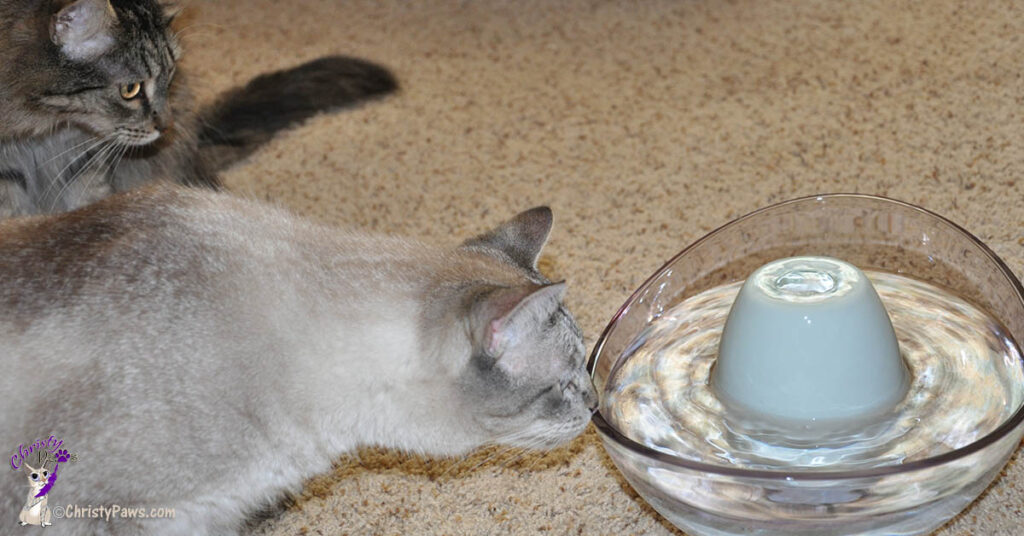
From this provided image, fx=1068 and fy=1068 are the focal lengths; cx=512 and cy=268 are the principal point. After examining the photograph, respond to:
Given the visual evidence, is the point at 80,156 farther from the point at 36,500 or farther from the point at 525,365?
the point at 525,365

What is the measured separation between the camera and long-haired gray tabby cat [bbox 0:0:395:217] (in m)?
1.75

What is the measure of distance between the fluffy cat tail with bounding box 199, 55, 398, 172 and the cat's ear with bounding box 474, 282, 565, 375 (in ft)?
4.08

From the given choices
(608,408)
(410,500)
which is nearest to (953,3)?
(608,408)

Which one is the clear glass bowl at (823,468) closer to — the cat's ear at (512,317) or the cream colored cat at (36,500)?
the cat's ear at (512,317)

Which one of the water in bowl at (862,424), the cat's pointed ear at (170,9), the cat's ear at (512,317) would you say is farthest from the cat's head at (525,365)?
the cat's pointed ear at (170,9)

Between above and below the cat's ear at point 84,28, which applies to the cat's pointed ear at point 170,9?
below

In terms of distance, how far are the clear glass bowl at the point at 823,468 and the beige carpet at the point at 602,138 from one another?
0.20 m

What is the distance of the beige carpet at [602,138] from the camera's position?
1595 mm

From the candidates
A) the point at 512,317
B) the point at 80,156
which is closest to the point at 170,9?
the point at 80,156

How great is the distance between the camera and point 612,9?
9.63ft

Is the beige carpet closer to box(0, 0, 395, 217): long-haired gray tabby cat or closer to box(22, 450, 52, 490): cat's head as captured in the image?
box(0, 0, 395, 217): long-haired gray tabby cat

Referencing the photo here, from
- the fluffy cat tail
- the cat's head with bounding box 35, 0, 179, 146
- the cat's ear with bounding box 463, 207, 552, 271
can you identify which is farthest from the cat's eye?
the cat's ear with bounding box 463, 207, 552, 271

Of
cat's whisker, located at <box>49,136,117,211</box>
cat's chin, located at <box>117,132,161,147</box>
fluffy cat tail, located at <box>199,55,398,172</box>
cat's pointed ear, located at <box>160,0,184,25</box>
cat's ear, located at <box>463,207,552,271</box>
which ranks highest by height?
cat's pointed ear, located at <box>160,0,184,25</box>

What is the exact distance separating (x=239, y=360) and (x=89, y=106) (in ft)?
2.58
